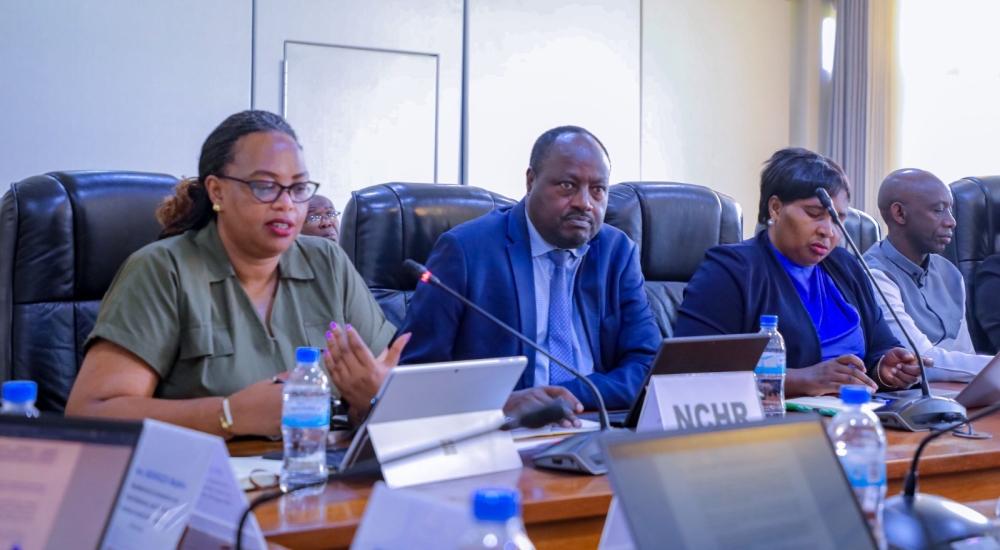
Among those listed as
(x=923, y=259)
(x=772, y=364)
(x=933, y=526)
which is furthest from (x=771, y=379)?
(x=923, y=259)

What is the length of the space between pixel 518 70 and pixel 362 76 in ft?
3.07

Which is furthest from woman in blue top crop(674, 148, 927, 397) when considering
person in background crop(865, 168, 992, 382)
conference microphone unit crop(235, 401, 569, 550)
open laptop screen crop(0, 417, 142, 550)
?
open laptop screen crop(0, 417, 142, 550)

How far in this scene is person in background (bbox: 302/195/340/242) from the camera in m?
3.27

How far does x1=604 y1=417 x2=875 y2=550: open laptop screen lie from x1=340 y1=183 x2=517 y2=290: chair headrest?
1.83 metres

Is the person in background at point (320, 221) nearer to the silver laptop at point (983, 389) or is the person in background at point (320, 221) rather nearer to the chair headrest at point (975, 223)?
the silver laptop at point (983, 389)

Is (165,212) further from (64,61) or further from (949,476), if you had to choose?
(64,61)

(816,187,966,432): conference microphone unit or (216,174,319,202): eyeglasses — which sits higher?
(216,174,319,202): eyeglasses

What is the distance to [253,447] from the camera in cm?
155

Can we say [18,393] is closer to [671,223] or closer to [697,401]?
[697,401]

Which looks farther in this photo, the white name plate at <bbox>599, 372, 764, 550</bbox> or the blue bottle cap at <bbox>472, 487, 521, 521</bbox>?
the white name plate at <bbox>599, 372, 764, 550</bbox>

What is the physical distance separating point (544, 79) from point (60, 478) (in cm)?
468

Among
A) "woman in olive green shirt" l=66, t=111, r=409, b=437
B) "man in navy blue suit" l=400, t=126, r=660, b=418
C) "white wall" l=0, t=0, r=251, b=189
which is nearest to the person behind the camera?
"woman in olive green shirt" l=66, t=111, r=409, b=437

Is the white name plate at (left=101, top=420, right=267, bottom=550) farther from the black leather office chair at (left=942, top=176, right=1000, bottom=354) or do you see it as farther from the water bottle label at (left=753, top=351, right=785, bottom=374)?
the black leather office chair at (left=942, top=176, right=1000, bottom=354)

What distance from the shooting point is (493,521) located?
66cm
